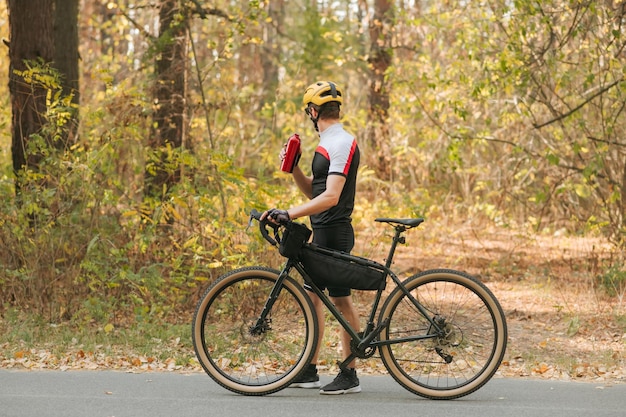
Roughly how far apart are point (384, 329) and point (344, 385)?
1.79 ft

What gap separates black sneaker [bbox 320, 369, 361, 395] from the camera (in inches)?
267

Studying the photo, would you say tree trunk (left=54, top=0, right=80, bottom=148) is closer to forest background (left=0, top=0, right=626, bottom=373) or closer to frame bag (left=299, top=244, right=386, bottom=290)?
forest background (left=0, top=0, right=626, bottom=373)

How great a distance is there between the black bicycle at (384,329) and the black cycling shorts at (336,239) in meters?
0.13

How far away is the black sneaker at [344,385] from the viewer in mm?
6773

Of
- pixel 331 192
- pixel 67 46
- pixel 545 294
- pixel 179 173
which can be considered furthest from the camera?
pixel 179 173

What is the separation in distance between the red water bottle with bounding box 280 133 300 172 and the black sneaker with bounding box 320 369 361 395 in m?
1.49

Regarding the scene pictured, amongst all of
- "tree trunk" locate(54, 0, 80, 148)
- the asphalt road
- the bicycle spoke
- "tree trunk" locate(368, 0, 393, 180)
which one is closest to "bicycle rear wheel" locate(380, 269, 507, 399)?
the bicycle spoke

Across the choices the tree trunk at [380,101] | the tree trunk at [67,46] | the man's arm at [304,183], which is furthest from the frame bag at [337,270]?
the tree trunk at [380,101]

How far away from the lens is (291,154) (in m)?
6.46

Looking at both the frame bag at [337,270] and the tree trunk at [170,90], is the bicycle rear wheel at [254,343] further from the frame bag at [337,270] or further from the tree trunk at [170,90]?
the tree trunk at [170,90]

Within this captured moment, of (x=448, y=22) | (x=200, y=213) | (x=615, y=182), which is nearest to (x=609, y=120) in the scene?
(x=615, y=182)

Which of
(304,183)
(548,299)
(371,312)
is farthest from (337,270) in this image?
(548,299)

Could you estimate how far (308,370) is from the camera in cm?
697

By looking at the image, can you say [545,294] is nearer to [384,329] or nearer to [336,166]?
[384,329]
